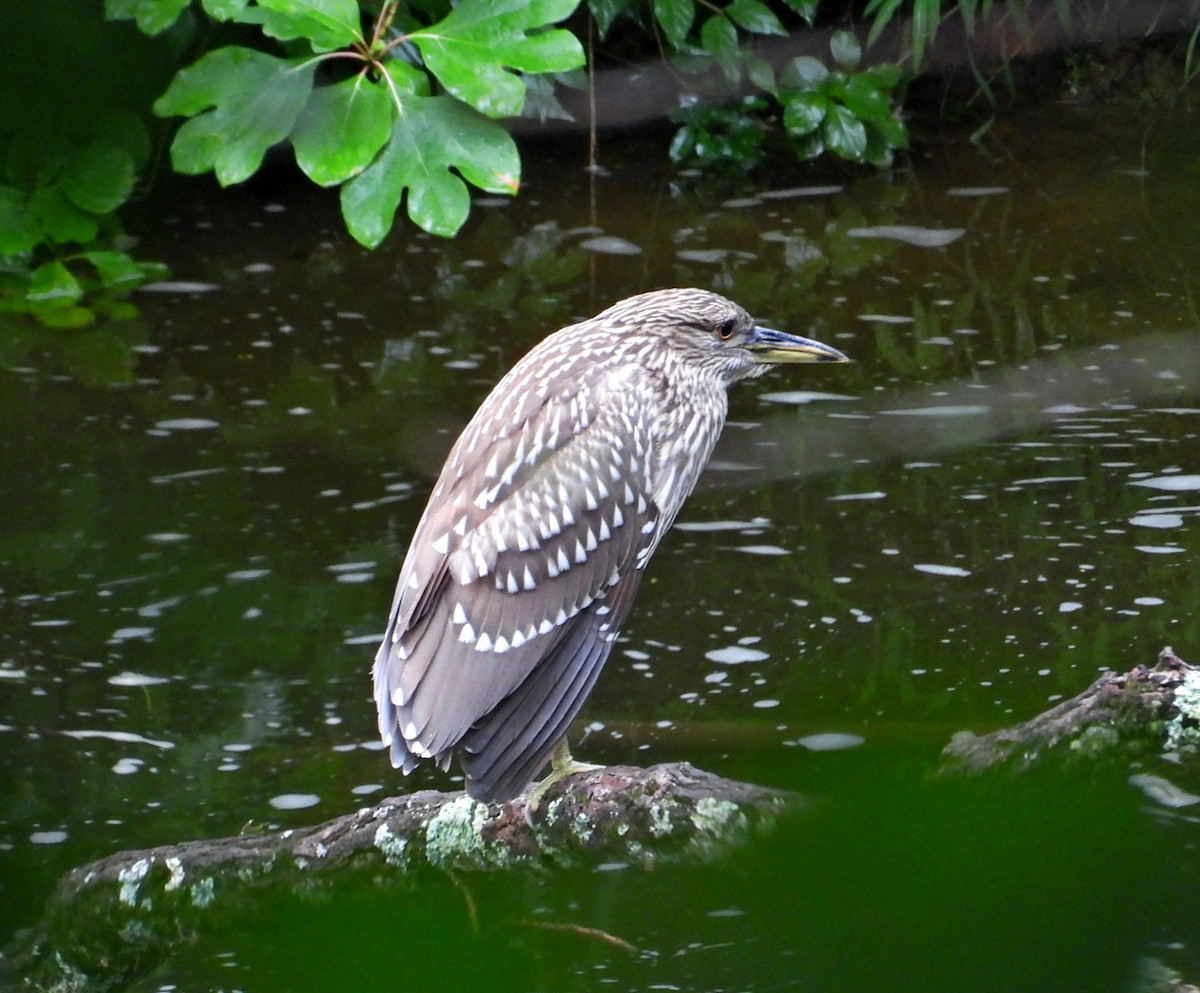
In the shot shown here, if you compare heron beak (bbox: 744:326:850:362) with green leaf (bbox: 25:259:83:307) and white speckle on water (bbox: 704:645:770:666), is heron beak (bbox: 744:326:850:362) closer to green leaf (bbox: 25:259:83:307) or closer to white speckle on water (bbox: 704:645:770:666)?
white speckle on water (bbox: 704:645:770:666)

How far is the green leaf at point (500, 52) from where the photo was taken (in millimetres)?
4535

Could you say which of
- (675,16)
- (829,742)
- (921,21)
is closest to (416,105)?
(829,742)

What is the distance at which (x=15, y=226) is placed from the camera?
236 inches

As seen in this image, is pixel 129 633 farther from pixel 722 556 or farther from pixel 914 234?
pixel 914 234

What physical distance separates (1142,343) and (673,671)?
239 centimetres

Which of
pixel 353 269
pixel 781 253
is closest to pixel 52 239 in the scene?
pixel 353 269

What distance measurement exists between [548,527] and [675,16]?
406cm

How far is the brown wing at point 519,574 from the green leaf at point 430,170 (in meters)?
1.29

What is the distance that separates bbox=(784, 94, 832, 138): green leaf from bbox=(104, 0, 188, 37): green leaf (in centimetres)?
247

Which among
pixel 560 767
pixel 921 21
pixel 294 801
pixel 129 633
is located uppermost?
pixel 921 21

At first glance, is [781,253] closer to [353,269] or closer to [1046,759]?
[353,269]

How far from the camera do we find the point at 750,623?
427 centimetres

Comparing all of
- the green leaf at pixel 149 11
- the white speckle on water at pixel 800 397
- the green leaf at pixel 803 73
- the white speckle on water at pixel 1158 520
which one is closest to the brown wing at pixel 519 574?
the white speckle on water at pixel 1158 520

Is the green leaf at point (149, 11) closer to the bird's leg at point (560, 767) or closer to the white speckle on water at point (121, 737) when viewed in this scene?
the white speckle on water at point (121, 737)
